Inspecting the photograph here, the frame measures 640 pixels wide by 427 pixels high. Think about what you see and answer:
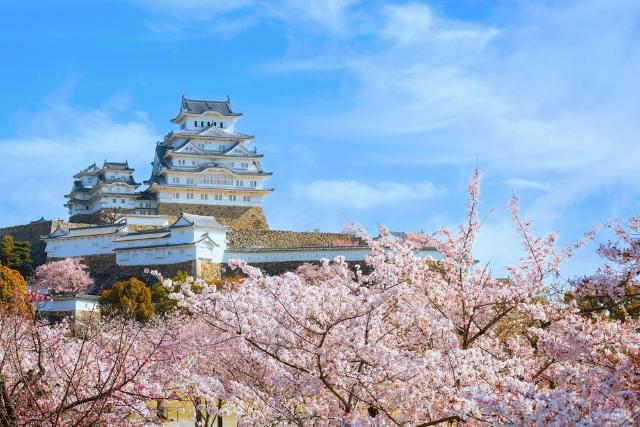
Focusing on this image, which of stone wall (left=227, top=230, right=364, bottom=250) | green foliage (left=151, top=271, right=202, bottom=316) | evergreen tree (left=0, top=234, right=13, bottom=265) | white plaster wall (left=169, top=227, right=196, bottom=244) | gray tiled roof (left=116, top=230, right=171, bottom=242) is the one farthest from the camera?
stone wall (left=227, top=230, right=364, bottom=250)

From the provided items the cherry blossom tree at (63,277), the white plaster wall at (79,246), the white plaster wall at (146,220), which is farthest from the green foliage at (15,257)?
the white plaster wall at (146,220)

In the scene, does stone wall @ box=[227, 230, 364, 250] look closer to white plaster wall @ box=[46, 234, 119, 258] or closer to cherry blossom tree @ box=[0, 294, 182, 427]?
white plaster wall @ box=[46, 234, 119, 258]

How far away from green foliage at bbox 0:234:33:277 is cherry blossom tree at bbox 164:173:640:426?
36.4 meters

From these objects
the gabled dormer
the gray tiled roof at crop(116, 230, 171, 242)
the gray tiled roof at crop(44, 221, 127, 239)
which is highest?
the gabled dormer

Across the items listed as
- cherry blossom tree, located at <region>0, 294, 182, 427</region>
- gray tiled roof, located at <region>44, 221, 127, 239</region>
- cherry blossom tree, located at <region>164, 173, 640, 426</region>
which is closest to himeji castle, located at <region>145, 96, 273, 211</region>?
gray tiled roof, located at <region>44, 221, 127, 239</region>

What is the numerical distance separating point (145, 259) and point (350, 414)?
35.4 m

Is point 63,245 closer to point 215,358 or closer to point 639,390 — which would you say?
point 215,358

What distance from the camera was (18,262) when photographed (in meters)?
42.8

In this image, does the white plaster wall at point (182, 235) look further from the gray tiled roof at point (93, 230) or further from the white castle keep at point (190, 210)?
the gray tiled roof at point (93, 230)

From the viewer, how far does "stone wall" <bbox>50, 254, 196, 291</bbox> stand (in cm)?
3994

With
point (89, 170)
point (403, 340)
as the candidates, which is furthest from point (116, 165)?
point (403, 340)

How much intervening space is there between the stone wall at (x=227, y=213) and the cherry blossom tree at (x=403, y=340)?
40.4 m

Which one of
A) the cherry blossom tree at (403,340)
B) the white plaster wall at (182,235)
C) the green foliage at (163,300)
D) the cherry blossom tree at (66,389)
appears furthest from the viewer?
the white plaster wall at (182,235)

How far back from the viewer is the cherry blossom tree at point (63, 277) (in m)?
39.9
